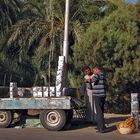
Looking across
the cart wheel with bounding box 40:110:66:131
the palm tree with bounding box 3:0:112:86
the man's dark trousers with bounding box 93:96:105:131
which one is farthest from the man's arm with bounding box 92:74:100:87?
the palm tree with bounding box 3:0:112:86

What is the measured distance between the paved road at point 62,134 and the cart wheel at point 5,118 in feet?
0.70

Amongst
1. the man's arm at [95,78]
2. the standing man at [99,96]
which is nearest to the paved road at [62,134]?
the standing man at [99,96]

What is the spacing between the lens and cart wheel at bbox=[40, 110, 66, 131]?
13150 mm

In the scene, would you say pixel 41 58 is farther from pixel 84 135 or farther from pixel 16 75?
pixel 84 135

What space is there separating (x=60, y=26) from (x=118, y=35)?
468cm

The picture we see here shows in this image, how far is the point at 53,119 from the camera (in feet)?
43.3

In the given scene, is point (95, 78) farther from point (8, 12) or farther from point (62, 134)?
point (8, 12)

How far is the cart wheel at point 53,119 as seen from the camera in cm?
1315

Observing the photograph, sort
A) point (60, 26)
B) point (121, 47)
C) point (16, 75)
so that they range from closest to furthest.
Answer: point (121, 47)
point (60, 26)
point (16, 75)

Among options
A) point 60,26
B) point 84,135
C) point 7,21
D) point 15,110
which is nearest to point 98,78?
point 84,135

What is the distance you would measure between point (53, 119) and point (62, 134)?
63cm

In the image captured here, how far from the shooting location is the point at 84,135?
41.2 feet

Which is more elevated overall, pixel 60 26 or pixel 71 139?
pixel 60 26

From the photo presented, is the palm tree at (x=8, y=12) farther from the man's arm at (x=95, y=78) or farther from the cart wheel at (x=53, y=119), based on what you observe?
the man's arm at (x=95, y=78)
